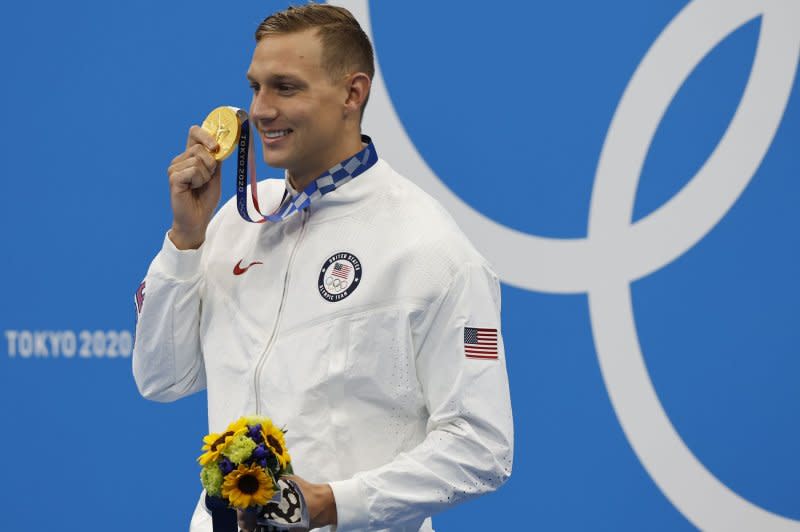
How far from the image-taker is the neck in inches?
96.4

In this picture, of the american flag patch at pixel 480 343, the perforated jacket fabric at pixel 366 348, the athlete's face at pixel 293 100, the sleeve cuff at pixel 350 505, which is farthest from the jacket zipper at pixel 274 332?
the american flag patch at pixel 480 343

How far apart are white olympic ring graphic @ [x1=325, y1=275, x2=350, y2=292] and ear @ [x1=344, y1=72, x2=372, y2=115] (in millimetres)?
339

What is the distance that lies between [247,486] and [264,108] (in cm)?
76

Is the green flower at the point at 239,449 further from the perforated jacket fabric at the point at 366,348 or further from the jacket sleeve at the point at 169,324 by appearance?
the jacket sleeve at the point at 169,324

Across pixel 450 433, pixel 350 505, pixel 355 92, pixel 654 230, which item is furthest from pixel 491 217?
pixel 350 505

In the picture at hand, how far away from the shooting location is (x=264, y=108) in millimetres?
2377

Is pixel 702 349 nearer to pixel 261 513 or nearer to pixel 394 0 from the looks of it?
pixel 394 0

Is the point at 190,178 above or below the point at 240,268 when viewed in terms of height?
above

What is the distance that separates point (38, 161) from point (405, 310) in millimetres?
2003

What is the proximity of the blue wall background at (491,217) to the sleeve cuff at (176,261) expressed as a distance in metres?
1.21

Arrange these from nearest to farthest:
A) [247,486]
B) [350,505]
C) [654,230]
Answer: [247,486] < [350,505] < [654,230]

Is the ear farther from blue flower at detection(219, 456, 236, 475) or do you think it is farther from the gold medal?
blue flower at detection(219, 456, 236, 475)

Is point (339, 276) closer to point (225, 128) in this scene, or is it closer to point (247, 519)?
point (225, 128)

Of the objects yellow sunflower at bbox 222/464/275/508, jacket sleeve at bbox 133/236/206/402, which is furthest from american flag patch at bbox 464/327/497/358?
jacket sleeve at bbox 133/236/206/402
